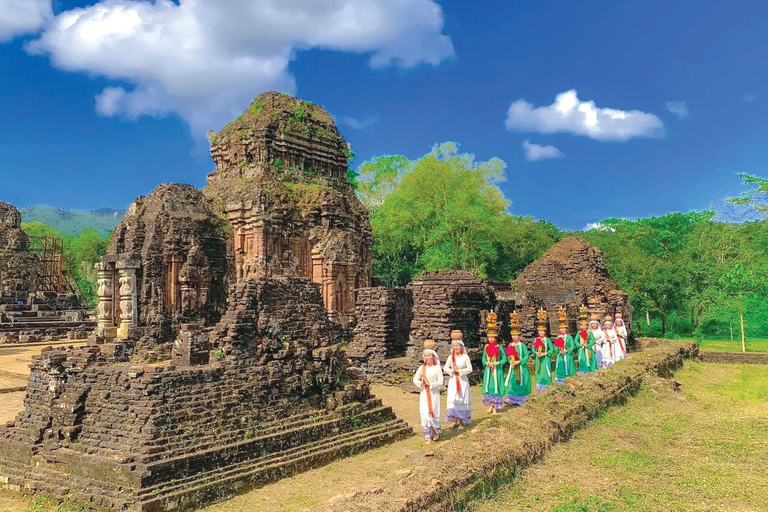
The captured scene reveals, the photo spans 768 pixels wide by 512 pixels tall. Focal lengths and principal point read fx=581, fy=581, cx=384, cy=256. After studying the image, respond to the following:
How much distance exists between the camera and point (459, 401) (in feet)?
29.8

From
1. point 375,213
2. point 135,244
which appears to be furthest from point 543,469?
point 375,213

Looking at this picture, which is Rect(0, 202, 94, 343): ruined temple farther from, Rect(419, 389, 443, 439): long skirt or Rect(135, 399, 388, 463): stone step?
Rect(419, 389, 443, 439): long skirt

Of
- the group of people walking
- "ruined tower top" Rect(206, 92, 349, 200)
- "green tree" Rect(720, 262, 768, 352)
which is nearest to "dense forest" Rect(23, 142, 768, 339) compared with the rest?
"green tree" Rect(720, 262, 768, 352)

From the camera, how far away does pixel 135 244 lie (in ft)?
53.7

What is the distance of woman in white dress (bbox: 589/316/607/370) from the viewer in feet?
47.3

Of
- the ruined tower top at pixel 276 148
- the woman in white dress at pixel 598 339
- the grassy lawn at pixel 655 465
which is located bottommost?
the grassy lawn at pixel 655 465

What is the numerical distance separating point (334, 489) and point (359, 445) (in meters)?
1.60

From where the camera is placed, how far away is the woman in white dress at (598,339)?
14422mm

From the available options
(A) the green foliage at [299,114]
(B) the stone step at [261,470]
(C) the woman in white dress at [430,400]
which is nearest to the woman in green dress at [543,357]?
(C) the woman in white dress at [430,400]

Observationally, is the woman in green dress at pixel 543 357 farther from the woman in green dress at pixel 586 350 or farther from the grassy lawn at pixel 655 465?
the woman in green dress at pixel 586 350

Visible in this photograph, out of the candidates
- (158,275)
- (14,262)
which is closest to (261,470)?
(158,275)

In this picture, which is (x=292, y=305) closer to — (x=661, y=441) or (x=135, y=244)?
(x=661, y=441)

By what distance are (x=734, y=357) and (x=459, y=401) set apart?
1542cm

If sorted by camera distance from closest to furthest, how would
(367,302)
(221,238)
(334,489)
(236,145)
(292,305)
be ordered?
(334,489), (292,305), (367,302), (221,238), (236,145)
